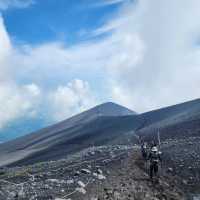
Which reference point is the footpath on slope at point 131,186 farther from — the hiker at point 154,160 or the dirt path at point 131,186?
the hiker at point 154,160

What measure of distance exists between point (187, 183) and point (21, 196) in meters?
15.8

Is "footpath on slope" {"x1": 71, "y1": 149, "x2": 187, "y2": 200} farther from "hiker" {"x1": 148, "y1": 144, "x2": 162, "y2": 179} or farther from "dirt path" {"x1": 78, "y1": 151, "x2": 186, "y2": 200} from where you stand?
"hiker" {"x1": 148, "y1": 144, "x2": 162, "y2": 179}

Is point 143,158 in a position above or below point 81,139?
below

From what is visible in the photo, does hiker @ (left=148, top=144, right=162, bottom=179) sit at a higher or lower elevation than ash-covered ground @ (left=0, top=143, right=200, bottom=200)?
higher

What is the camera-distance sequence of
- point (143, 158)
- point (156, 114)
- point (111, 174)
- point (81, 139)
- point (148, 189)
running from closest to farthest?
point (148, 189) < point (111, 174) < point (143, 158) < point (81, 139) < point (156, 114)

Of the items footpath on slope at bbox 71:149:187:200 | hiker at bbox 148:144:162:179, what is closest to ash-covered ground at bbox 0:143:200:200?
footpath on slope at bbox 71:149:187:200

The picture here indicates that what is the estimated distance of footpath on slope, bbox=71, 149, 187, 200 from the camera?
27.6 metres

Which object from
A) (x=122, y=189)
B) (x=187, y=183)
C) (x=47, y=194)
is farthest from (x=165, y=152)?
(x=47, y=194)

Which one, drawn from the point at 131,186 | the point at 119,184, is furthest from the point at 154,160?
the point at 119,184

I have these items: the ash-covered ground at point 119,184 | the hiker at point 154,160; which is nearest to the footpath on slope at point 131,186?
the ash-covered ground at point 119,184

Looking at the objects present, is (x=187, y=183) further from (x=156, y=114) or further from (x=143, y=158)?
(x=156, y=114)

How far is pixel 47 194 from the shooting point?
27625 millimetres

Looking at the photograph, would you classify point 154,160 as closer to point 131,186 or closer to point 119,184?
point 131,186

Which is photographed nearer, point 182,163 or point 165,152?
point 182,163
